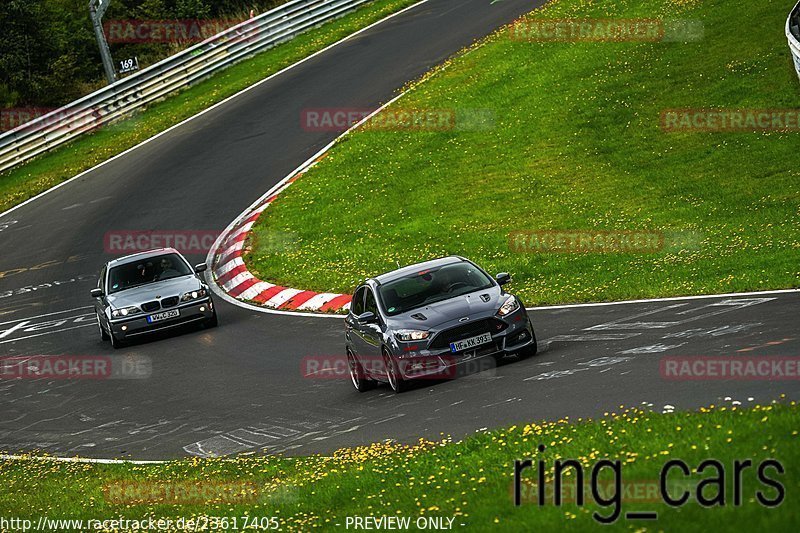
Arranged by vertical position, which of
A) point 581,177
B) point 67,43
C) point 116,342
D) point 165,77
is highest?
point 67,43

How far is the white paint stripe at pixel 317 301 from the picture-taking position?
22.1 m

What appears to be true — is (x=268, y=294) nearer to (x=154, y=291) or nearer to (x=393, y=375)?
(x=154, y=291)

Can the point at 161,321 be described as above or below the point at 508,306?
below

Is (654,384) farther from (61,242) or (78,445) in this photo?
→ (61,242)

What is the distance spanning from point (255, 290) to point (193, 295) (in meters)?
2.71

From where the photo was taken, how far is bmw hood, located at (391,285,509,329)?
574 inches

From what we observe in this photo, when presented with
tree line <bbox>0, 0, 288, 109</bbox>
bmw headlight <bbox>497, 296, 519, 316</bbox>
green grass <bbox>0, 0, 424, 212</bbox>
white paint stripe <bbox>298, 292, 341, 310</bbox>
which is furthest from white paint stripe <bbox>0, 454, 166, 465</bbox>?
tree line <bbox>0, 0, 288, 109</bbox>

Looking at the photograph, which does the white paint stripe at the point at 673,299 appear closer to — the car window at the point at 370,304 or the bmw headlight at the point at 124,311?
the car window at the point at 370,304

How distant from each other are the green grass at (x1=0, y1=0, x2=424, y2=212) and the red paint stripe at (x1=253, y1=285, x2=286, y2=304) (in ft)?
45.4

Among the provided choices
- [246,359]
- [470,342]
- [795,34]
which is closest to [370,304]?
[470,342]

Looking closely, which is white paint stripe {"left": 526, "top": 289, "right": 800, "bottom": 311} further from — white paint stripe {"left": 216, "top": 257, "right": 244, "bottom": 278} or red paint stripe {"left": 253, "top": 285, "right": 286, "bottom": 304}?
white paint stripe {"left": 216, "top": 257, "right": 244, "bottom": 278}

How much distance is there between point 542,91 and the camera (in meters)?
32.5

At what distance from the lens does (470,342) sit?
14430mm

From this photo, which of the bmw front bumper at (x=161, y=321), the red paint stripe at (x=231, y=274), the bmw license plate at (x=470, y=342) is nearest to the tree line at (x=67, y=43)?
the red paint stripe at (x=231, y=274)
